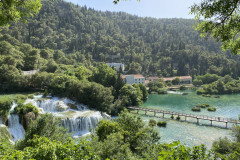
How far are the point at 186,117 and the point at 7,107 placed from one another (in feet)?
95.8

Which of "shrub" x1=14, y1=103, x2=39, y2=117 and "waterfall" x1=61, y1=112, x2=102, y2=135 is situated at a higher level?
"shrub" x1=14, y1=103, x2=39, y2=117

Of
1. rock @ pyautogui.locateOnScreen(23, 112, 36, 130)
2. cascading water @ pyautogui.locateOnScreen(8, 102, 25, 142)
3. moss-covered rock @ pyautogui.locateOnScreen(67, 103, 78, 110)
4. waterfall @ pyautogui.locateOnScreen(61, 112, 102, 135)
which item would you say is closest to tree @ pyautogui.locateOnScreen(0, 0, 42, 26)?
cascading water @ pyautogui.locateOnScreen(8, 102, 25, 142)

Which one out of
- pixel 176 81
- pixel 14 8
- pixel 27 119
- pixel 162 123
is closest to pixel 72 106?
pixel 27 119

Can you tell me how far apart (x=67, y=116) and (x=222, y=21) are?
23.5 m

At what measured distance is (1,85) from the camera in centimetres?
3600

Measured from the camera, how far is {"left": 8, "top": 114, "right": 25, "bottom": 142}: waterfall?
810 inches

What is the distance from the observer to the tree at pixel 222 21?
6.29 m

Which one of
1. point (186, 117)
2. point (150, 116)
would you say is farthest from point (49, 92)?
point (186, 117)

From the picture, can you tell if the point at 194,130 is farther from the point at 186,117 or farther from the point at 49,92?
the point at 49,92

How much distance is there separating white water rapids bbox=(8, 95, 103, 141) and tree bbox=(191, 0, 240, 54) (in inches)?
681

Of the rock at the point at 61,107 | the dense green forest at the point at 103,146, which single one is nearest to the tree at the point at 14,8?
the dense green forest at the point at 103,146

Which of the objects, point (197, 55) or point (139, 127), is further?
point (197, 55)

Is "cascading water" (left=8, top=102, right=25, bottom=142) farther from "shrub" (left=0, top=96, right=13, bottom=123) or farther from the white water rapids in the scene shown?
"shrub" (left=0, top=96, right=13, bottom=123)

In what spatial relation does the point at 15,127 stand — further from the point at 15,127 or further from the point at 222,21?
the point at 222,21
